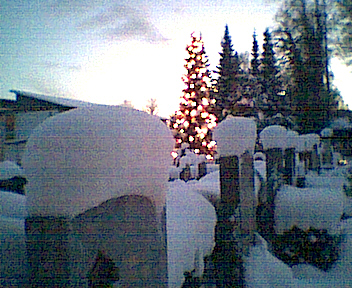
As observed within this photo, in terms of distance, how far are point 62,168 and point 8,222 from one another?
2.85 feet

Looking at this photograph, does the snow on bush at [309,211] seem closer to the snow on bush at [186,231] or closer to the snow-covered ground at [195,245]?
the snow-covered ground at [195,245]

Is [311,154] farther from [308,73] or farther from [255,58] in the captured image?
[255,58]

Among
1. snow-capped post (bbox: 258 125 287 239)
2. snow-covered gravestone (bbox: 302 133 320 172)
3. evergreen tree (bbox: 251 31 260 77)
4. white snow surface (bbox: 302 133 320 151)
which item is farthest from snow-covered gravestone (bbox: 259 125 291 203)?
evergreen tree (bbox: 251 31 260 77)

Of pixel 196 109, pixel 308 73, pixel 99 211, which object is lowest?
pixel 99 211

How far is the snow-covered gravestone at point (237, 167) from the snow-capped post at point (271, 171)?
3.09 ft

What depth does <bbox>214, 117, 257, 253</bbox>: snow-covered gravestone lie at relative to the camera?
3869 mm

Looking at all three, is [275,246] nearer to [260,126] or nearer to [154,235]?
[154,235]

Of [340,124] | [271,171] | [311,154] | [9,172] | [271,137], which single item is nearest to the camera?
[9,172]

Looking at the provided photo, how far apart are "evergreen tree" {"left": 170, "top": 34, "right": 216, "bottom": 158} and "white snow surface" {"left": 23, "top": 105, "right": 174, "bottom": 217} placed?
1942cm

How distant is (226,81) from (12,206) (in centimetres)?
2223

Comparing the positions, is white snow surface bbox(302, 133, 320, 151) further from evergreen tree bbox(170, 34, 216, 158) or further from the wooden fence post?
the wooden fence post

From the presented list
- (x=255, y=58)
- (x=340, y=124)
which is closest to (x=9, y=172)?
(x=340, y=124)

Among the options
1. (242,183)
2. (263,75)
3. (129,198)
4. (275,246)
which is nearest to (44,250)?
(129,198)

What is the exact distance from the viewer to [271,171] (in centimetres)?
589
